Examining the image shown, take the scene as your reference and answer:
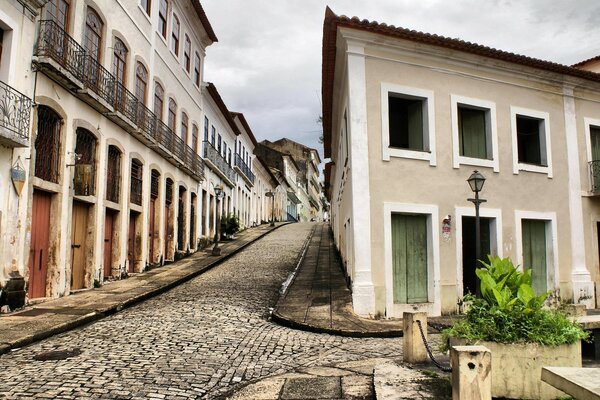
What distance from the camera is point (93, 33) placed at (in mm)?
11781

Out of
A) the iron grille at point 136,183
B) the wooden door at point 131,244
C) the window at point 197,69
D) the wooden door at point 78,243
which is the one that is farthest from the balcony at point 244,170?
the wooden door at point 78,243

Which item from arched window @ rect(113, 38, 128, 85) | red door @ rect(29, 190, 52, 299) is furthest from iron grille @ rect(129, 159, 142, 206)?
red door @ rect(29, 190, 52, 299)

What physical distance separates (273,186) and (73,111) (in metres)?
35.3

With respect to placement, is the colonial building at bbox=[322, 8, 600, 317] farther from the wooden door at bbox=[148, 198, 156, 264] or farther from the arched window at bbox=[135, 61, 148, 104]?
the wooden door at bbox=[148, 198, 156, 264]

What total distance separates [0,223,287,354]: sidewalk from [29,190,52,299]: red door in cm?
45

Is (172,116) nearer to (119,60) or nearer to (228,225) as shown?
(119,60)

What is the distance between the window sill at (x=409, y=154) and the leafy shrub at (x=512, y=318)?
17.5ft

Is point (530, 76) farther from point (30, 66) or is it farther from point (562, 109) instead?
point (30, 66)

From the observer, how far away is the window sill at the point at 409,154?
968 centimetres

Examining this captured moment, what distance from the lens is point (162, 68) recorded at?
16469 millimetres

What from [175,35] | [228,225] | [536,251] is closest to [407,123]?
[536,251]

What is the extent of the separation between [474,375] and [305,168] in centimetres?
6255

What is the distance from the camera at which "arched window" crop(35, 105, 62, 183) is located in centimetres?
955

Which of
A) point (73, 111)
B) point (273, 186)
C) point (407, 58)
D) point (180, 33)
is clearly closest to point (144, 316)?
point (73, 111)
